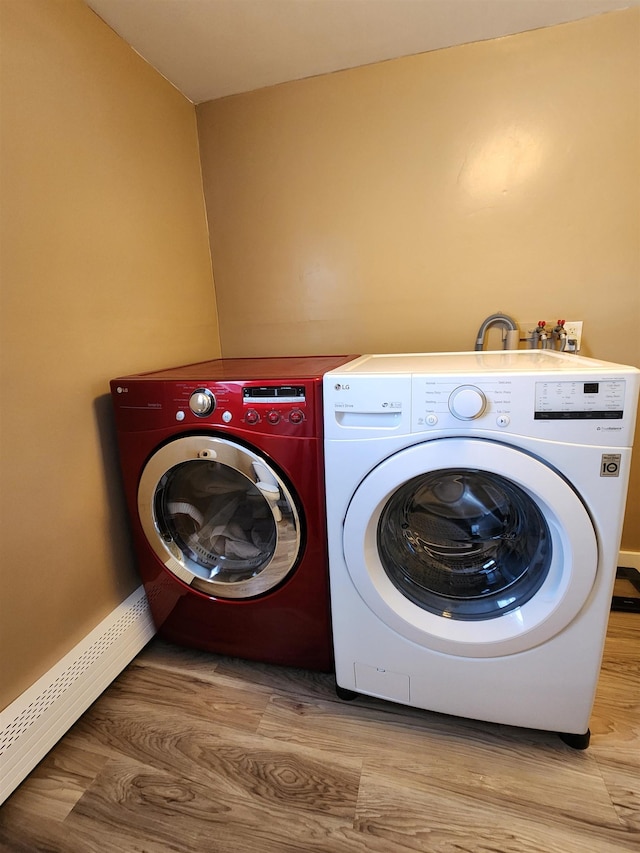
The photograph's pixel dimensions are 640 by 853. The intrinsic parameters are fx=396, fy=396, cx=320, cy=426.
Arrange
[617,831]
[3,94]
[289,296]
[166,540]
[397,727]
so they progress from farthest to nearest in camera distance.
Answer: [289,296] → [166,540] → [397,727] → [3,94] → [617,831]

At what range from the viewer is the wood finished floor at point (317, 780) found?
0.83 meters

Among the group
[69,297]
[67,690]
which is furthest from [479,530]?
[69,297]

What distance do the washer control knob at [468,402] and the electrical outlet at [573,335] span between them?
87 centimetres

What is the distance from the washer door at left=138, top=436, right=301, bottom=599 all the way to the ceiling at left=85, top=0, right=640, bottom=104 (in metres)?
1.28

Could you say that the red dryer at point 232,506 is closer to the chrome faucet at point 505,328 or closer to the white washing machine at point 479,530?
the white washing machine at point 479,530

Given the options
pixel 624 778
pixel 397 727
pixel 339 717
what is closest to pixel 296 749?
pixel 339 717

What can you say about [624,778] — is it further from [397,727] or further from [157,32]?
[157,32]

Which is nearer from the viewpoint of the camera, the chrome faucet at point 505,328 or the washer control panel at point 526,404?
the washer control panel at point 526,404

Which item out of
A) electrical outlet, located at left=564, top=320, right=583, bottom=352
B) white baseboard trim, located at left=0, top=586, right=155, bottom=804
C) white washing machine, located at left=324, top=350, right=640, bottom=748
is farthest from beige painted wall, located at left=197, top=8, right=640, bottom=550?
white baseboard trim, located at left=0, top=586, right=155, bottom=804

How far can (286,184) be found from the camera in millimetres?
1585

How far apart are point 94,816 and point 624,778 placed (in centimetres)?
120

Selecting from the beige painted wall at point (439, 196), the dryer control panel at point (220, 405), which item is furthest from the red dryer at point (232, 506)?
the beige painted wall at point (439, 196)

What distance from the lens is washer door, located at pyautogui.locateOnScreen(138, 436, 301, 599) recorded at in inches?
42.9

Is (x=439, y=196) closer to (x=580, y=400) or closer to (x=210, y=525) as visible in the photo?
(x=580, y=400)
